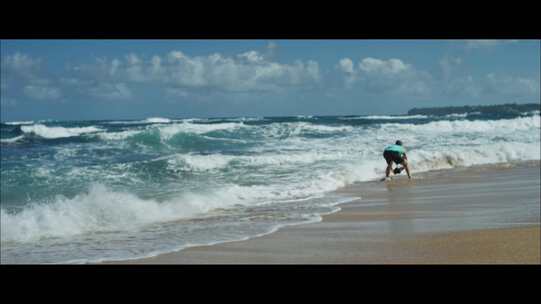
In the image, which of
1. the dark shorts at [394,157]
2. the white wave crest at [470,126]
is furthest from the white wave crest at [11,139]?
the dark shorts at [394,157]

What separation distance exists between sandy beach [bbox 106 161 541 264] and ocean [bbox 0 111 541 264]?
51 cm

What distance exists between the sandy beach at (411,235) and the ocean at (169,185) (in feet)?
1.68

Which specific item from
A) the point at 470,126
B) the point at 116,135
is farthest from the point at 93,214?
the point at 470,126

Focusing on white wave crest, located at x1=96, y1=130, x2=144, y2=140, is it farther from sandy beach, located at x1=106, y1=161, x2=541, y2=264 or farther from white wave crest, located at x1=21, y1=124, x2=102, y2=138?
sandy beach, located at x1=106, y1=161, x2=541, y2=264

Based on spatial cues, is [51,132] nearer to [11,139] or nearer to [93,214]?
[11,139]

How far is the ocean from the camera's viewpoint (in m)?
7.77

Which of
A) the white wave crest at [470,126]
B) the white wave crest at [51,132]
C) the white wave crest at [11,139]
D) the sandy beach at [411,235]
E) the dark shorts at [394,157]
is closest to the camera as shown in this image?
the sandy beach at [411,235]

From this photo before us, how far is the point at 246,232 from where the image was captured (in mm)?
7680

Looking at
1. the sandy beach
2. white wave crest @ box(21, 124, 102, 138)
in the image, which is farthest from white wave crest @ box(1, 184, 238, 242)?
white wave crest @ box(21, 124, 102, 138)

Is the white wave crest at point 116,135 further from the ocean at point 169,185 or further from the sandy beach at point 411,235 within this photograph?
the sandy beach at point 411,235

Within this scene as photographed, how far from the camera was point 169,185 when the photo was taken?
1404 centimetres

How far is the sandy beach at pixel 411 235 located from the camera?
5.79m
